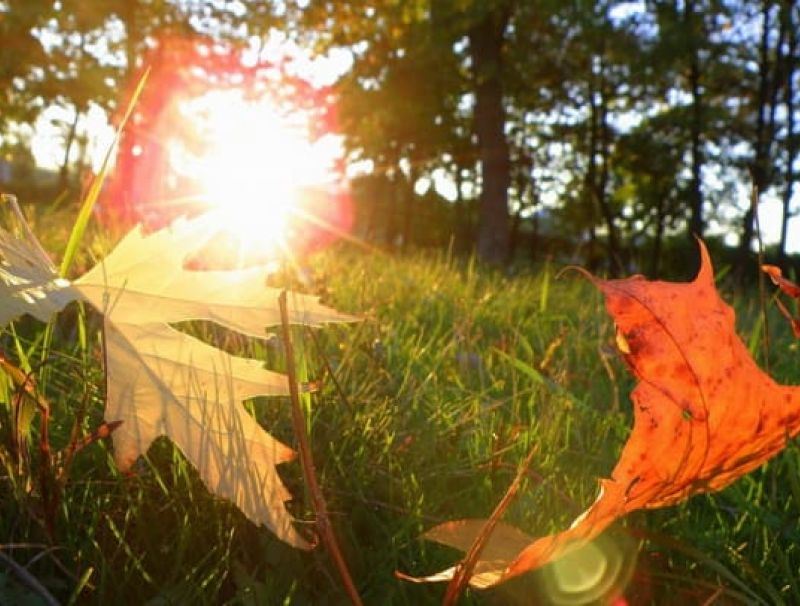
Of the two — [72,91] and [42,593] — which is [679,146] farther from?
[42,593]

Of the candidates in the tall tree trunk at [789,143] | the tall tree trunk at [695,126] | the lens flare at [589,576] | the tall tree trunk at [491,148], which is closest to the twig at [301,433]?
the lens flare at [589,576]

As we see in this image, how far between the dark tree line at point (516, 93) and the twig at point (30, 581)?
6.03 m

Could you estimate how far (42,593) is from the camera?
2.78 ft

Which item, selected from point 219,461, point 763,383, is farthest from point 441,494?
point 763,383

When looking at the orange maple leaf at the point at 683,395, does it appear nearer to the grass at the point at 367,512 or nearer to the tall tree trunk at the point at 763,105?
the grass at the point at 367,512

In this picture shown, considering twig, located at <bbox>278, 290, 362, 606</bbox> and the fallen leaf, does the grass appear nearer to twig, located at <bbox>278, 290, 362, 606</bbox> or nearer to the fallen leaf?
the fallen leaf

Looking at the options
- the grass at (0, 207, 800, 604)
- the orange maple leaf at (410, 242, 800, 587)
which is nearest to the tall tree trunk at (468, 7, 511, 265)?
the grass at (0, 207, 800, 604)

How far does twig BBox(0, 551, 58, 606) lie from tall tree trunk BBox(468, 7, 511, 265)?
13.3m

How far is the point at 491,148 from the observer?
14.7 m

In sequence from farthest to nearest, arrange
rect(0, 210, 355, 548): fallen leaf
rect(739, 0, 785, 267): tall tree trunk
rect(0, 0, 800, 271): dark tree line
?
rect(739, 0, 785, 267): tall tree trunk
rect(0, 0, 800, 271): dark tree line
rect(0, 210, 355, 548): fallen leaf

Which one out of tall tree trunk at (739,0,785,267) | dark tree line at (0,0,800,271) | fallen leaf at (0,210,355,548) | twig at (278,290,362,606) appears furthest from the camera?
tall tree trunk at (739,0,785,267)

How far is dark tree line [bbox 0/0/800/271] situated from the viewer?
45.1 ft

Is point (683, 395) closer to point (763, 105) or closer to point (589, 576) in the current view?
point (589, 576)

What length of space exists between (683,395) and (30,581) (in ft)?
2.34
